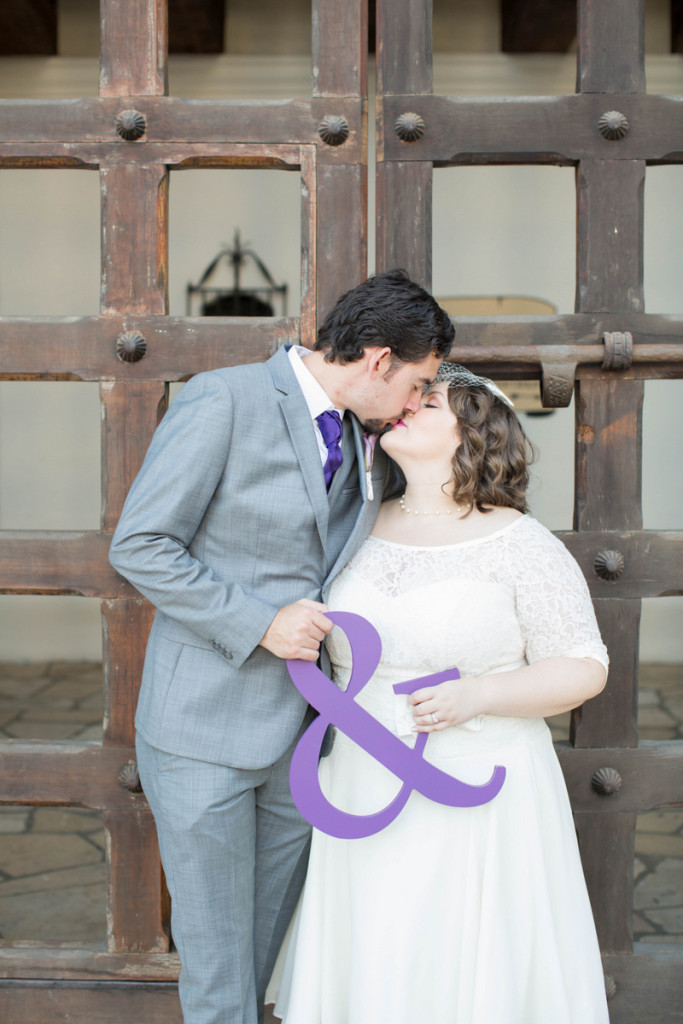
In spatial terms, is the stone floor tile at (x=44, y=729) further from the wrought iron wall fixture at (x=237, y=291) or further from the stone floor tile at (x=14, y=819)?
the wrought iron wall fixture at (x=237, y=291)

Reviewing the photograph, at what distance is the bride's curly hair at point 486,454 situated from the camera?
1811 millimetres

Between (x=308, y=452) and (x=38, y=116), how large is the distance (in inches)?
44.6

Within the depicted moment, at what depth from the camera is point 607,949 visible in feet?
7.23

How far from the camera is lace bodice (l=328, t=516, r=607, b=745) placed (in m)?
1.68

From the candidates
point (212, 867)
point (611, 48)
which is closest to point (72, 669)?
point (212, 867)

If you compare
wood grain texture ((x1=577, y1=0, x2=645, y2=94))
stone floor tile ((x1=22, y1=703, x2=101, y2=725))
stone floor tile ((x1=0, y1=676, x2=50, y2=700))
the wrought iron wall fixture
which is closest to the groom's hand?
wood grain texture ((x1=577, y1=0, x2=645, y2=94))

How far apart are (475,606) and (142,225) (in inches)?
48.4

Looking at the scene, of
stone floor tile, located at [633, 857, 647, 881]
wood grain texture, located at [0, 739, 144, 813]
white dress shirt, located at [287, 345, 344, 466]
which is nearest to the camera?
white dress shirt, located at [287, 345, 344, 466]

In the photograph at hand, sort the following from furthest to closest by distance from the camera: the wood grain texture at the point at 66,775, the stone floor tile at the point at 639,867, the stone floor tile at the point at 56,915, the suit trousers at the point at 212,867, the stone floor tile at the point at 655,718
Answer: the stone floor tile at the point at 655,718
the stone floor tile at the point at 639,867
the stone floor tile at the point at 56,915
the wood grain texture at the point at 66,775
the suit trousers at the point at 212,867

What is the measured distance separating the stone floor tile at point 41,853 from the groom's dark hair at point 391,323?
2.64 metres

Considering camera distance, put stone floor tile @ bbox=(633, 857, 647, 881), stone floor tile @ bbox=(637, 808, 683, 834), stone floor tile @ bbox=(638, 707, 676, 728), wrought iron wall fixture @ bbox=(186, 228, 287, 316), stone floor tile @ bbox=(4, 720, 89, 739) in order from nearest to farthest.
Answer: stone floor tile @ bbox=(633, 857, 647, 881) → stone floor tile @ bbox=(637, 808, 683, 834) → stone floor tile @ bbox=(4, 720, 89, 739) → stone floor tile @ bbox=(638, 707, 676, 728) → wrought iron wall fixture @ bbox=(186, 228, 287, 316)

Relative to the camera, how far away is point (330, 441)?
1.83 m

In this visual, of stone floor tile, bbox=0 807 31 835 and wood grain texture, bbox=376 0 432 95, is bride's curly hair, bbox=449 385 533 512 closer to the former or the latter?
wood grain texture, bbox=376 0 432 95

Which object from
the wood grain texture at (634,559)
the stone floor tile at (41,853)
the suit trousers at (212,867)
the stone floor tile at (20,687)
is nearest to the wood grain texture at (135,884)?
the suit trousers at (212,867)
